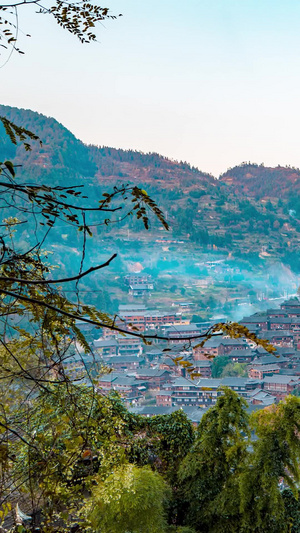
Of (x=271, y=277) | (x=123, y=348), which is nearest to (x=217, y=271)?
(x=271, y=277)

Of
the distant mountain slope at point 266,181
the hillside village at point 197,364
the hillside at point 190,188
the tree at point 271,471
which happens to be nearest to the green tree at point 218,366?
the hillside village at point 197,364

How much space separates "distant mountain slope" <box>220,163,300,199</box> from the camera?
39.4 m

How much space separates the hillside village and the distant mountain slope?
614 inches

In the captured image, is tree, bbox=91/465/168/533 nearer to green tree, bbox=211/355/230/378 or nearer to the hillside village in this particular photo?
the hillside village

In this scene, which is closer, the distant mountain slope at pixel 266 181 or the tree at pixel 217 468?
the tree at pixel 217 468

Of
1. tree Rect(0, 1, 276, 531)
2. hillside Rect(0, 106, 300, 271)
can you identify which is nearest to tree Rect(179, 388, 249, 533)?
tree Rect(0, 1, 276, 531)

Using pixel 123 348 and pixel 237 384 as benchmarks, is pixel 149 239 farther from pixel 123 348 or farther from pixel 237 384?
pixel 237 384

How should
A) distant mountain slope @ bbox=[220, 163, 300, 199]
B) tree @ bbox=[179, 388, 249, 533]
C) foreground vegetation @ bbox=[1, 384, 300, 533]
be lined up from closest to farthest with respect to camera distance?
foreground vegetation @ bbox=[1, 384, 300, 533] → tree @ bbox=[179, 388, 249, 533] → distant mountain slope @ bbox=[220, 163, 300, 199]

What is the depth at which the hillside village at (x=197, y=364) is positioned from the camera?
1389 cm

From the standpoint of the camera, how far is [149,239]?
119 ft

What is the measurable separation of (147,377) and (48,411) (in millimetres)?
15372

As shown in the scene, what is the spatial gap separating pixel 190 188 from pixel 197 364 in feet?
73.7

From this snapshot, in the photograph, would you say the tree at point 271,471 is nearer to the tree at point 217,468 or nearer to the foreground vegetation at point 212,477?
the foreground vegetation at point 212,477

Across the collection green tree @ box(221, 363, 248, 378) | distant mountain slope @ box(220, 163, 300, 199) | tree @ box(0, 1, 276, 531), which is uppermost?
distant mountain slope @ box(220, 163, 300, 199)
